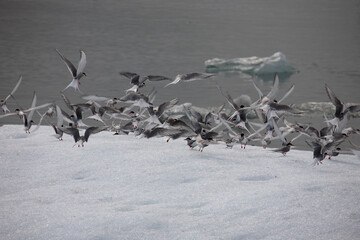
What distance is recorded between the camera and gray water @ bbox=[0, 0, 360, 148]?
1468 centimetres

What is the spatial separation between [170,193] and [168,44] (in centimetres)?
2266

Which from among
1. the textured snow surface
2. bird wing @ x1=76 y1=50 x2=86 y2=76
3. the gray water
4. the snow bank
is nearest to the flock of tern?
bird wing @ x1=76 y1=50 x2=86 y2=76

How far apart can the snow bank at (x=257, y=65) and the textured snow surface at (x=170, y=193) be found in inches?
477

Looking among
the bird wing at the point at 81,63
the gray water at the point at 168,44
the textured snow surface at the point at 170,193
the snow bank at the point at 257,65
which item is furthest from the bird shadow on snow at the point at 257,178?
the snow bank at the point at 257,65

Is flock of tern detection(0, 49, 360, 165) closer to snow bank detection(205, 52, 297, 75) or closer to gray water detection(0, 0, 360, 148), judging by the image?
gray water detection(0, 0, 360, 148)

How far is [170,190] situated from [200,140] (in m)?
1.17

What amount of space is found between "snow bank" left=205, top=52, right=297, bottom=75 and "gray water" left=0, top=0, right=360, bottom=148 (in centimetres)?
55

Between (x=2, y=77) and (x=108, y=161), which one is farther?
(x=2, y=77)

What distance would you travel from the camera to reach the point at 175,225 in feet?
11.6

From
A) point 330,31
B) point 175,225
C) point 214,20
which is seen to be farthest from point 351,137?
point 214,20

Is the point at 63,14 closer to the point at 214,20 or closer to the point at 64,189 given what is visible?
the point at 214,20

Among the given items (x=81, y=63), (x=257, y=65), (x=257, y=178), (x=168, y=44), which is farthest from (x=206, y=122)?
(x=168, y=44)

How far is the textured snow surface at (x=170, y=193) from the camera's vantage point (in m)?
3.46

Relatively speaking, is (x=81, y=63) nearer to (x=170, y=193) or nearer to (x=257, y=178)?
(x=170, y=193)
